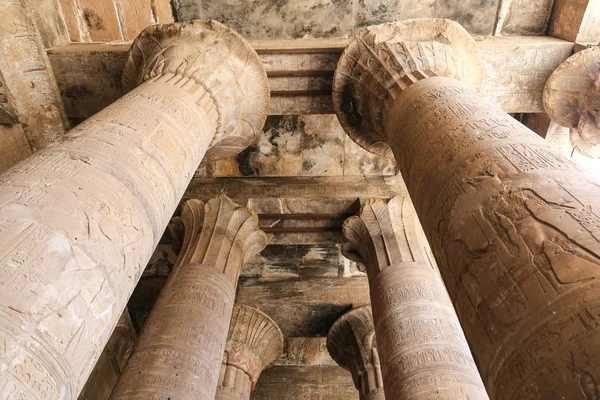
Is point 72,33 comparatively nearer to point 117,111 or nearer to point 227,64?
point 227,64

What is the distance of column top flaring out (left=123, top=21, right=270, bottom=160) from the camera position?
3.90m

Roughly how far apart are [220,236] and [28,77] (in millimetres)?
3167

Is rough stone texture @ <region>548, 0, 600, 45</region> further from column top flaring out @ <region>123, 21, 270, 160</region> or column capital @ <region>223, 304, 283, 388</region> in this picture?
column capital @ <region>223, 304, 283, 388</region>

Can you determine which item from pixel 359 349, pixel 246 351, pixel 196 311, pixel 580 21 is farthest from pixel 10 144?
pixel 580 21

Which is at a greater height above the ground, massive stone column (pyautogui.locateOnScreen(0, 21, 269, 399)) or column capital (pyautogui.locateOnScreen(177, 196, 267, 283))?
massive stone column (pyautogui.locateOnScreen(0, 21, 269, 399))

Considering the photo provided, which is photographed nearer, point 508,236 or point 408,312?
point 508,236

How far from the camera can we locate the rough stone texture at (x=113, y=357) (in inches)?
260

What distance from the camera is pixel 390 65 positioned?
411 centimetres

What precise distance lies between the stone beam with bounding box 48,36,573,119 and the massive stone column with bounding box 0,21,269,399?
1860 mm

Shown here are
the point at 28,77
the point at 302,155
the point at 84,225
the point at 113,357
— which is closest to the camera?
the point at 84,225

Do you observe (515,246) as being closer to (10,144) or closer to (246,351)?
(246,351)

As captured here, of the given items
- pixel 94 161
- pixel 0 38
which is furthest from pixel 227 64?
pixel 0 38

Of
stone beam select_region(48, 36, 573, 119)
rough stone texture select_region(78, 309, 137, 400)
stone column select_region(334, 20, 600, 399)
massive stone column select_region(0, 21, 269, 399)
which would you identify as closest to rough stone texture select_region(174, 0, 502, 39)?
stone beam select_region(48, 36, 573, 119)

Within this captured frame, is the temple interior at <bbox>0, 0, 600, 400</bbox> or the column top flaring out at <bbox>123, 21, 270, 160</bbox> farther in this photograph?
the column top flaring out at <bbox>123, 21, 270, 160</bbox>
